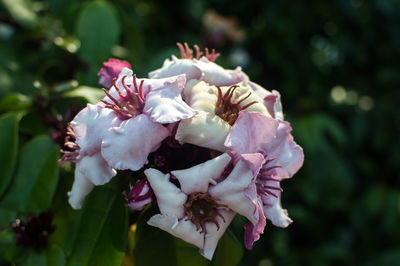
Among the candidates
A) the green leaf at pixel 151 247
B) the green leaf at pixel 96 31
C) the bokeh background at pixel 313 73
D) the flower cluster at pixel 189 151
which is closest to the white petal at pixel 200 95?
the flower cluster at pixel 189 151

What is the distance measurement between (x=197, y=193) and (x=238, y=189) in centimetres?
8

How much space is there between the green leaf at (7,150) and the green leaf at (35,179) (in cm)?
3

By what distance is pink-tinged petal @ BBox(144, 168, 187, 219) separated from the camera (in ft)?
2.51

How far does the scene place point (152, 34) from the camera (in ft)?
8.46

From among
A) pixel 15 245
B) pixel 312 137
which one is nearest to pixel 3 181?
pixel 15 245

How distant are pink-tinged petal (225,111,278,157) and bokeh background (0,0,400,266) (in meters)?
0.74

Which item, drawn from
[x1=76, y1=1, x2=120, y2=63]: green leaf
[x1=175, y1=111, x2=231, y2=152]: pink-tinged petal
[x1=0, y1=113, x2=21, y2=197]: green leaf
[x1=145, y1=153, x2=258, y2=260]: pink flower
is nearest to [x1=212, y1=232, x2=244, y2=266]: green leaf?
[x1=145, y1=153, x2=258, y2=260]: pink flower

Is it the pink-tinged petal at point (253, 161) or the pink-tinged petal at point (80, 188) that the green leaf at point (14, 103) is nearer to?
the pink-tinged petal at point (80, 188)

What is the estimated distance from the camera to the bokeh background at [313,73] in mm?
1753

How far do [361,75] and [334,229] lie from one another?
0.93 m

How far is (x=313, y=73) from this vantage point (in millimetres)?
2641

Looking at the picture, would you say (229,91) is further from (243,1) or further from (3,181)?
(243,1)

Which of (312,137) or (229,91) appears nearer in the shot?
(229,91)

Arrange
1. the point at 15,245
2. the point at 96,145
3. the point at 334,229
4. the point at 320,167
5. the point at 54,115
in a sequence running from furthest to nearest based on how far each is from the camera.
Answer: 1. the point at 334,229
2. the point at 320,167
3. the point at 54,115
4. the point at 15,245
5. the point at 96,145
